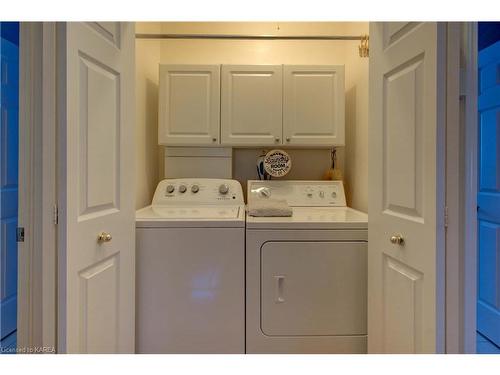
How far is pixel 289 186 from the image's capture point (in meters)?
2.25

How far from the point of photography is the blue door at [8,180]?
1.23 meters

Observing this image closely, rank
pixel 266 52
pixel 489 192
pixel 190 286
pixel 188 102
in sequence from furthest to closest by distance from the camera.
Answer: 1. pixel 266 52
2. pixel 188 102
3. pixel 489 192
4. pixel 190 286

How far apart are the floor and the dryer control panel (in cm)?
112

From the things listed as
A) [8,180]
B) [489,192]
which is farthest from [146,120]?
[489,192]

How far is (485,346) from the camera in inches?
67.4

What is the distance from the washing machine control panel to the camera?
214cm

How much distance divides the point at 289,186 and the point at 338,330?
1.05 meters

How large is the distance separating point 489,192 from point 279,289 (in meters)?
1.45

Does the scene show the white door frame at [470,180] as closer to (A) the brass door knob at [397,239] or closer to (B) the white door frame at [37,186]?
(A) the brass door knob at [397,239]

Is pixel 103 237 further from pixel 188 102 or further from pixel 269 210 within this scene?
pixel 188 102

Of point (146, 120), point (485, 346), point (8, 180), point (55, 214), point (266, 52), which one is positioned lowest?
point (485, 346)

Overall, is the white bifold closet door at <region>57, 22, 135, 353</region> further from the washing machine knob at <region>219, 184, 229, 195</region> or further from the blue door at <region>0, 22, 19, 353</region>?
the washing machine knob at <region>219, 184, 229, 195</region>

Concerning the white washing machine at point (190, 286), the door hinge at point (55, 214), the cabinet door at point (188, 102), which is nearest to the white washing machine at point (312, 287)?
the white washing machine at point (190, 286)

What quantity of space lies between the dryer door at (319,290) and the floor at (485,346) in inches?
29.1
